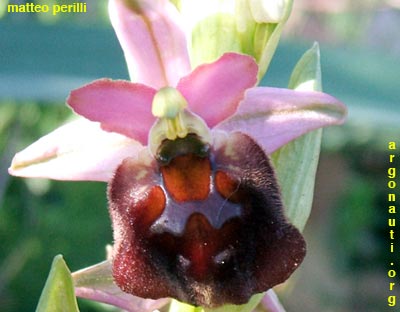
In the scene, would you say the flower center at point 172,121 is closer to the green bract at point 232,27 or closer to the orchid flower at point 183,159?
the orchid flower at point 183,159

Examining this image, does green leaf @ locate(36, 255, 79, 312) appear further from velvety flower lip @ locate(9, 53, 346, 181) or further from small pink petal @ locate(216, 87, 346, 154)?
small pink petal @ locate(216, 87, 346, 154)

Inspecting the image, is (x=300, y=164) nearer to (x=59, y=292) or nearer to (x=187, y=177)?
(x=187, y=177)

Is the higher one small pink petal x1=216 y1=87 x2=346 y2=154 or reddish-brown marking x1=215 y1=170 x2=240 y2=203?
small pink petal x1=216 y1=87 x2=346 y2=154

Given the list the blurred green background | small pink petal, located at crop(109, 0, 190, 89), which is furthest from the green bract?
the blurred green background

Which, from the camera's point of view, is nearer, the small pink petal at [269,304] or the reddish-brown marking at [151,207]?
the reddish-brown marking at [151,207]

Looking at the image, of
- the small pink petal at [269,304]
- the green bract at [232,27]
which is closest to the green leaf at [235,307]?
the small pink petal at [269,304]

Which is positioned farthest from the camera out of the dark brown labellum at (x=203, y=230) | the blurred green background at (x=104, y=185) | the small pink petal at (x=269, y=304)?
the blurred green background at (x=104, y=185)

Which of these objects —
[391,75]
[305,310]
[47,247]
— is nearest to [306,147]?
[391,75]
